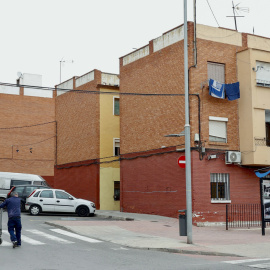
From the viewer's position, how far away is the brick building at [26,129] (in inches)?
1795

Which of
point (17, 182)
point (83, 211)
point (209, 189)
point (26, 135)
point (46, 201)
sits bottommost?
point (83, 211)

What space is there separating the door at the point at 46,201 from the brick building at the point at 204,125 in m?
4.92

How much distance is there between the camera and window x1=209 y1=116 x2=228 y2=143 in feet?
76.8

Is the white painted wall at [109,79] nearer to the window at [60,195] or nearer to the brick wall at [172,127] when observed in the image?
the brick wall at [172,127]

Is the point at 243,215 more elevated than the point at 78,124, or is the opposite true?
the point at 78,124

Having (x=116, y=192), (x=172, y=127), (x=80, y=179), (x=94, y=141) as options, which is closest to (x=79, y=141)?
(x=94, y=141)

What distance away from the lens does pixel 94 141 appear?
31172 millimetres

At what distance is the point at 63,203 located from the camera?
2508 centimetres

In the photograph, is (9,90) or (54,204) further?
(9,90)

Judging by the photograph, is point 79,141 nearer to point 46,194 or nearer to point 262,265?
point 46,194

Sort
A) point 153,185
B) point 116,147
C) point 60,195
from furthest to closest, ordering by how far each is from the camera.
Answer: point 116,147 → point 153,185 → point 60,195

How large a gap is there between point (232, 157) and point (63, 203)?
9.28m

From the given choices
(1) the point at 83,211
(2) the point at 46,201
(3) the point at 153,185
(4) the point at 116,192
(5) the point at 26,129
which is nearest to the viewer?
(2) the point at 46,201

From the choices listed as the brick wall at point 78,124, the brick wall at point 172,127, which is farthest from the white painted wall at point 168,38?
the brick wall at point 78,124
